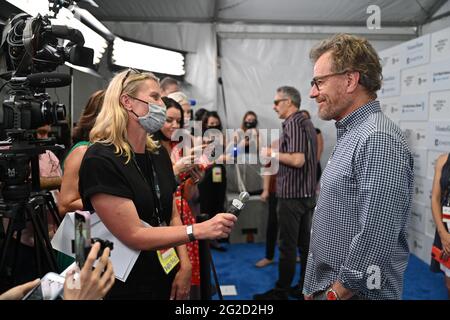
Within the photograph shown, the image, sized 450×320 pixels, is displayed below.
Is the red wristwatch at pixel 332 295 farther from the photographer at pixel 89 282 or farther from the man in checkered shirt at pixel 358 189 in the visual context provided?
the photographer at pixel 89 282

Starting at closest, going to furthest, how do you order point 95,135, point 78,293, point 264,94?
point 78,293, point 95,135, point 264,94

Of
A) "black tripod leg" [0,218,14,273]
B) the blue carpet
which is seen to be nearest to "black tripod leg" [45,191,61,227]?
"black tripod leg" [0,218,14,273]

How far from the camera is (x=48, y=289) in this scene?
0.55 m

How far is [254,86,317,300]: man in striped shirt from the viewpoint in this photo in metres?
1.92

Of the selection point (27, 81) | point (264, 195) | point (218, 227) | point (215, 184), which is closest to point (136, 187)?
point (218, 227)

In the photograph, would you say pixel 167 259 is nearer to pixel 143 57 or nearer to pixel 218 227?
pixel 218 227

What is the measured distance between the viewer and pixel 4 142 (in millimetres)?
752

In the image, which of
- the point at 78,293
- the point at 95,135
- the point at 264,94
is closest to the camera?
the point at 78,293

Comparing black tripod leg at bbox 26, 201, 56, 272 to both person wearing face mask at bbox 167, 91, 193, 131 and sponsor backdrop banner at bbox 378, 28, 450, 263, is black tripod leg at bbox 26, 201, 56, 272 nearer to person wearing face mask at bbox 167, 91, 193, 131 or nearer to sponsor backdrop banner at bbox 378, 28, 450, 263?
person wearing face mask at bbox 167, 91, 193, 131

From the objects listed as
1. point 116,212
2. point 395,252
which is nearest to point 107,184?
point 116,212

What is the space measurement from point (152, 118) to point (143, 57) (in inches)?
7.2

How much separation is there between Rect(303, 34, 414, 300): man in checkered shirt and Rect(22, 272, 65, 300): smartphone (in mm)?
561
